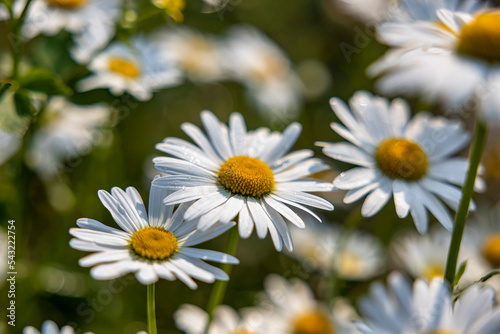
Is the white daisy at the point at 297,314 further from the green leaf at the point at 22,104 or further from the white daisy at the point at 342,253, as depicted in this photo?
the green leaf at the point at 22,104

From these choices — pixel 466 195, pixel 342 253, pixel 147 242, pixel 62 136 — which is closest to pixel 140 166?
pixel 62 136

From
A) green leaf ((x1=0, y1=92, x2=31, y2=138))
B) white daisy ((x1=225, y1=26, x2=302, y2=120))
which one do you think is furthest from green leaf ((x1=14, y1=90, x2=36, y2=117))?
white daisy ((x1=225, y1=26, x2=302, y2=120))

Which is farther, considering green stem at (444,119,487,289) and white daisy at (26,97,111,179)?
white daisy at (26,97,111,179)

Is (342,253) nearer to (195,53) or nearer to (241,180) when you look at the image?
(241,180)

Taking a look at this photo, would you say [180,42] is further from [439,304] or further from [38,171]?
[439,304]

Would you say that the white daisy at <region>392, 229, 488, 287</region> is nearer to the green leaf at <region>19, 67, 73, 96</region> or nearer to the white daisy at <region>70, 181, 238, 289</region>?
the white daisy at <region>70, 181, 238, 289</region>
